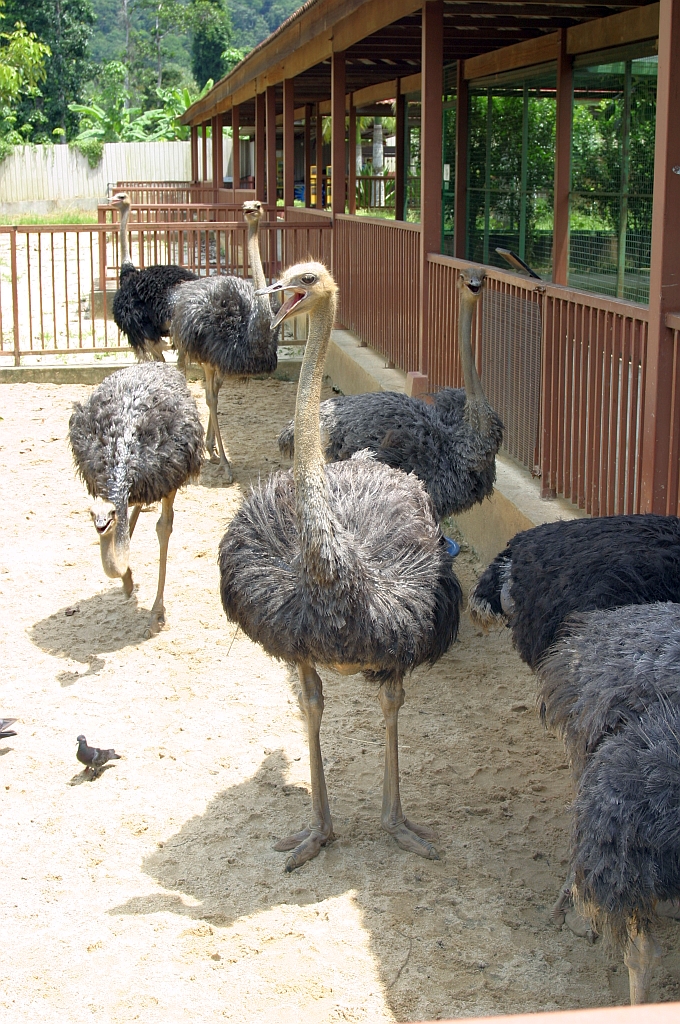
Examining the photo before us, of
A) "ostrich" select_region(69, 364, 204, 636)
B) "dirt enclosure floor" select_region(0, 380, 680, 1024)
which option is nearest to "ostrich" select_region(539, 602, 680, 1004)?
"dirt enclosure floor" select_region(0, 380, 680, 1024)

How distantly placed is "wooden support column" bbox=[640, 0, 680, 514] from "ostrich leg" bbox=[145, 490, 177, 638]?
267 cm

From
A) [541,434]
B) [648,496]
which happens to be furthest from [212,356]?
[648,496]

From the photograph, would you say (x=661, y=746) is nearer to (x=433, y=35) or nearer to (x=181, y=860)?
(x=181, y=860)

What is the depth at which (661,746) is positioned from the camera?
2824 mm

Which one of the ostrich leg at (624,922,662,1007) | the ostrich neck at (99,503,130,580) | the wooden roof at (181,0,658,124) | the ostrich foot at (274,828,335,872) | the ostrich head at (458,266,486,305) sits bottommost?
the ostrich foot at (274,828,335,872)

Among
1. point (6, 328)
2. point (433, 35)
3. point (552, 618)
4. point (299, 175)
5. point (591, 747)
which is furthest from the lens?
point (299, 175)

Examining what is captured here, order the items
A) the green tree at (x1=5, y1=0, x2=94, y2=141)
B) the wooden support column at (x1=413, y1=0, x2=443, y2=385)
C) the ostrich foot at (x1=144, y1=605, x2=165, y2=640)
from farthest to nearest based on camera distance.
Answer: the green tree at (x1=5, y1=0, x2=94, y2=141) < the wooden support column at (x1=413, y1=0, x2=443, y2=385) < the ostrich foot at (x1=144, y1=605, x2=165, y2=640)

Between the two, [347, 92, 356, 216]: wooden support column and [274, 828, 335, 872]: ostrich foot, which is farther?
[347, 92, 356, 216]: wooden support column

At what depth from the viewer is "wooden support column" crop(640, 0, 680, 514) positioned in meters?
4.61

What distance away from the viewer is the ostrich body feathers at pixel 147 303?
37.0ft

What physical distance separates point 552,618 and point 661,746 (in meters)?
0.92

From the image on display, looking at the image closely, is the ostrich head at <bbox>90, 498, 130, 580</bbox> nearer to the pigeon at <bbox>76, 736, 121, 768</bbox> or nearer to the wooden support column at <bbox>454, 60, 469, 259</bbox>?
the pigeon at <bbox>76, 736, 121, 768</bbox>

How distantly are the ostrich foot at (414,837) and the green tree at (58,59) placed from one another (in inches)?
1919

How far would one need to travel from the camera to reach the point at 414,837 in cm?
423
